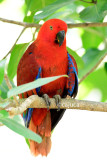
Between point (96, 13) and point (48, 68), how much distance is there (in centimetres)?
61

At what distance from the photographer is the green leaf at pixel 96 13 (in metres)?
2.12

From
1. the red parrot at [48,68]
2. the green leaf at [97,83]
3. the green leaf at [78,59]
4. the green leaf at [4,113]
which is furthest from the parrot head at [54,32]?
the green leaf at [4,113]

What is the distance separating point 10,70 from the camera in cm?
246

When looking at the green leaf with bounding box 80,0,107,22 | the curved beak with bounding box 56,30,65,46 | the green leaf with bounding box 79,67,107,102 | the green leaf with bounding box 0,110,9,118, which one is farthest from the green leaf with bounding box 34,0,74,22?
the green leaf with bounding box 79,67,107,102

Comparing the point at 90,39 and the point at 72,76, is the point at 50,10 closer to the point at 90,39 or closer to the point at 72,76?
the point at 72,76

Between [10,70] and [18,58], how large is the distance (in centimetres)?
14

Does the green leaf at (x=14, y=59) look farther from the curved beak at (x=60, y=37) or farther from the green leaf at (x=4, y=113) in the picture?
the green leaf at (x=4, y=113)

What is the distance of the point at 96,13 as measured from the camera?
84.6 inches

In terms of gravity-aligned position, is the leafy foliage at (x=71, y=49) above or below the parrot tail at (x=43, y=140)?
above

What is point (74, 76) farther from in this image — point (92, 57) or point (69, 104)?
point (69, 104)

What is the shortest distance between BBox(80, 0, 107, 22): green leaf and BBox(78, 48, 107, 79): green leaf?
57cm

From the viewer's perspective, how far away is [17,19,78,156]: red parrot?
2.49 meters

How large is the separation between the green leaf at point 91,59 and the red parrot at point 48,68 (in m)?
0.18

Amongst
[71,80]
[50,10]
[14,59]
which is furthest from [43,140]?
[50,10]
